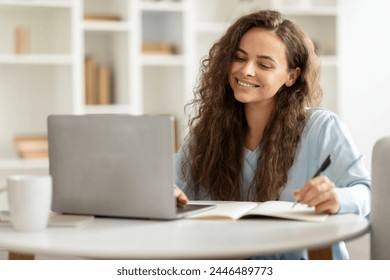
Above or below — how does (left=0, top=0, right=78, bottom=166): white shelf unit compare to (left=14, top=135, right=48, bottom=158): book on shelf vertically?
above

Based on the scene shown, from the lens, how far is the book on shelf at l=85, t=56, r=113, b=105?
4.09 metres

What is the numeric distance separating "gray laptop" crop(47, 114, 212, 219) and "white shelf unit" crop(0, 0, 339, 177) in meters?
2.41

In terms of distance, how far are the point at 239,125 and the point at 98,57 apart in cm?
228

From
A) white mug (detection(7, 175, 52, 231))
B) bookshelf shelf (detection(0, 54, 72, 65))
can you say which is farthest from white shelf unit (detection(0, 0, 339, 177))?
white mug (detection(7, 175, 52, 231))

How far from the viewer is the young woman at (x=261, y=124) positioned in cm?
202

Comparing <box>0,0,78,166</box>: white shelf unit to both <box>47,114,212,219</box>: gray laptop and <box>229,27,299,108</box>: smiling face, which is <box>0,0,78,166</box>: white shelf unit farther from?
<box>47,114,212,219</box>: gray laptop

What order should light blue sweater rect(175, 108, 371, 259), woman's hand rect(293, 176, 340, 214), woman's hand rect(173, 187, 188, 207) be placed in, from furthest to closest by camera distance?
1. light blue sweater rect(175, 108, 371, 259)
2. woman's hand rect(173, 187, 188, 207)
3. woman's hand rect(293, 176, 340, 214)

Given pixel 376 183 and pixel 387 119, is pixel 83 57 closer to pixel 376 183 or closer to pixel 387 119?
pixel 387 119

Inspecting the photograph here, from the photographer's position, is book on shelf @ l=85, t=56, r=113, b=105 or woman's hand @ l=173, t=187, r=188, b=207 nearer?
woman's hand @ l=173, t=187, r=188, b=207

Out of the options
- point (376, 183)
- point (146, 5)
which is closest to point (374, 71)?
point (146, 5)

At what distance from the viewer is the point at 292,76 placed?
7.31 feet

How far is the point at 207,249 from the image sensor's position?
1226mm

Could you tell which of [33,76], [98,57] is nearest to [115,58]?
[98,57]
